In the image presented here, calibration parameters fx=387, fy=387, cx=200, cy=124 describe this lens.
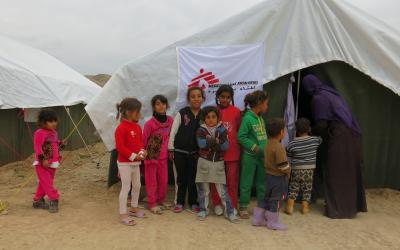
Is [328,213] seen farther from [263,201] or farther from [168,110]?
[168,110]

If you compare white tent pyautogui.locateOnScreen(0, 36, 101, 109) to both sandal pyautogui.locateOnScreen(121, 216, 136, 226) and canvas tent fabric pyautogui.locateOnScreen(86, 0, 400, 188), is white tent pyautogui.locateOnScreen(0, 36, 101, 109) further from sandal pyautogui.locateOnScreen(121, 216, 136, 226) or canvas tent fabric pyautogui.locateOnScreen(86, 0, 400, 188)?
sandal pyautogui.locateOnScreen(121, 216, 136, 226)

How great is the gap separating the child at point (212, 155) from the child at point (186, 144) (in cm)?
23

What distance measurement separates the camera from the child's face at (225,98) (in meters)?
4.46

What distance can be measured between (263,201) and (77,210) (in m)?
2.19

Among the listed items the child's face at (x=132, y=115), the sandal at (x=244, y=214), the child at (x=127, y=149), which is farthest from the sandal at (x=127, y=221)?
the sandal at (x=244, y=214)

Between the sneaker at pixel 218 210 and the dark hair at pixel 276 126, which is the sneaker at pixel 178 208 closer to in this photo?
the sneaker at pixel 218 210

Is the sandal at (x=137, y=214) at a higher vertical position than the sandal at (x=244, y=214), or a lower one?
lower

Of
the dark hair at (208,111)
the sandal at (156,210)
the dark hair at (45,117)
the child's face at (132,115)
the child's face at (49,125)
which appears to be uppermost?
the dark hair at (208,111)

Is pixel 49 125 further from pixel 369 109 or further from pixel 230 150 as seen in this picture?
pixel 369 109

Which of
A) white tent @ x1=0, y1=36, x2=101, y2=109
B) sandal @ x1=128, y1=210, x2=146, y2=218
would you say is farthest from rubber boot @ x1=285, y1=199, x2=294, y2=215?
white tent @ x1=0, y1=36, x2=101, y2=109

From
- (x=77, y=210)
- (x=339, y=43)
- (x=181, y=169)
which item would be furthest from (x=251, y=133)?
(x=77, y=210)

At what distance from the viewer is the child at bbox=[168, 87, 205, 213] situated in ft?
14.8

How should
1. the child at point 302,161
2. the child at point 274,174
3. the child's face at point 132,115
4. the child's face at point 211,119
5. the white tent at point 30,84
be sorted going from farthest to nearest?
the white tent at point 30,84 → the child at point 302,161 → the child's face at point 211,119 → the child's face at point 132,115 → the child at point 274,174

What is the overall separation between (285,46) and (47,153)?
125 inches
